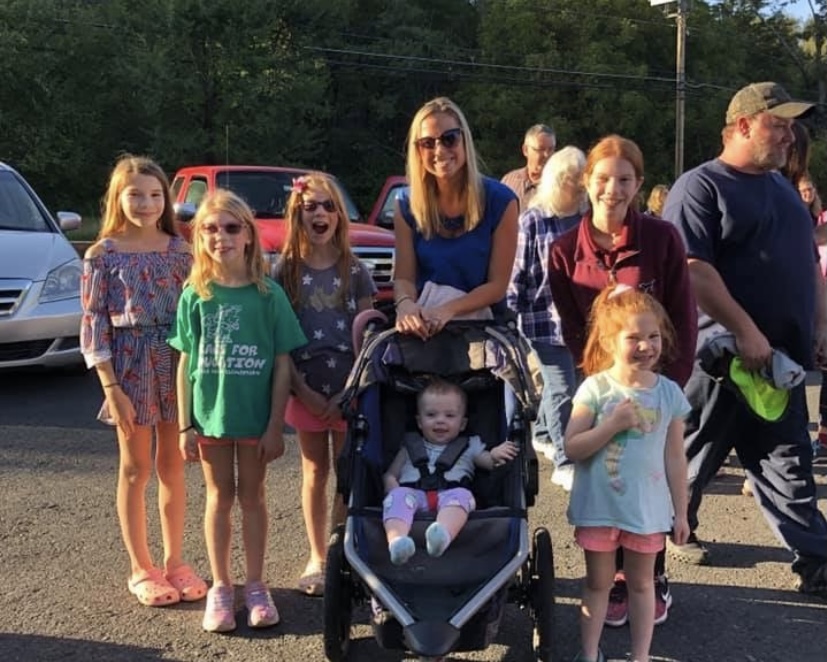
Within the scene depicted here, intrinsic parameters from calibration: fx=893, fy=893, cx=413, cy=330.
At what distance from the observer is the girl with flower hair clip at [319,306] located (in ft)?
13.5

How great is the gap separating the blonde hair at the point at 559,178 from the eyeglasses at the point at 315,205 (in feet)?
5.90

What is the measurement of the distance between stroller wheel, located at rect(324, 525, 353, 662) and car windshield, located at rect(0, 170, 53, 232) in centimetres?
663

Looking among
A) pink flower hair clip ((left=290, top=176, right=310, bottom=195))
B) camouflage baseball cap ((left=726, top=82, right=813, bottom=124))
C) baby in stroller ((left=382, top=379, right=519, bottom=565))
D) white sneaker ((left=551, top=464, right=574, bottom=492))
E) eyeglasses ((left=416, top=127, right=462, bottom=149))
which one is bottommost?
white sneaker ((left=551, top=464, right=574, bottom=492))

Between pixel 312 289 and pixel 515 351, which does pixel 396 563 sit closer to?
pixel 515 351

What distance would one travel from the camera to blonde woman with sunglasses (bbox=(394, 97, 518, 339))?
12.8 feet

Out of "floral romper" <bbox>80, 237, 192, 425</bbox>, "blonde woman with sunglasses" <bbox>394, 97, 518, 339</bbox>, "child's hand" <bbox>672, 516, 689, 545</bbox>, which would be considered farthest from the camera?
"floral romper" <bbox>80, 237, 192, 425</bbox>

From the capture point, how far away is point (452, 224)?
13.0ft

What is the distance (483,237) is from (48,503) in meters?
3.19

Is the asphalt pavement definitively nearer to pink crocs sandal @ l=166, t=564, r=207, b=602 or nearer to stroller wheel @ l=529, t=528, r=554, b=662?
pink crocs sandal @ l=166, t=564, r=207, b=602

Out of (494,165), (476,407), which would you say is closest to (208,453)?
(476,407)

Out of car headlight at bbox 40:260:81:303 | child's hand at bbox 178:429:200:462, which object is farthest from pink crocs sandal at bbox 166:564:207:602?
car headlight at bbox 40:260:81:303

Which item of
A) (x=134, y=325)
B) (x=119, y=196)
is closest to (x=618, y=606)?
(x=134, y=325)

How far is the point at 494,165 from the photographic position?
39.9m

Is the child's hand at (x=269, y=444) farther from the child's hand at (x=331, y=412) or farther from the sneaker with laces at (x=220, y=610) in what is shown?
the sneaker with laces at (x=220, y=610)
